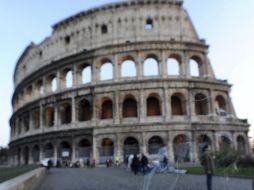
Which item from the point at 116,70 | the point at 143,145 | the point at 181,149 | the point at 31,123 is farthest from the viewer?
the point at 31,123

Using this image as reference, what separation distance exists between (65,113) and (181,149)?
39.6 feet

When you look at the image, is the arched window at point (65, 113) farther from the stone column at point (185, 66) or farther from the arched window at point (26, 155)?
the stone column at point (185, 66)

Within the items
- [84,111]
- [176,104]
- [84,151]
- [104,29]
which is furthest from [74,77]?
[176,104]

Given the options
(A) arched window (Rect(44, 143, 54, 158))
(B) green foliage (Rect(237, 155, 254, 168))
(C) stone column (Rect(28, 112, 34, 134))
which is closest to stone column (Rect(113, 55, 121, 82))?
(A) arched window (Rect(44, 143, 54, 158))

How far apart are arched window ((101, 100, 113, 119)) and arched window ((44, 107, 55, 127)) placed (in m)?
5.97

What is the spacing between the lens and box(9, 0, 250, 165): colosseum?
2698cm

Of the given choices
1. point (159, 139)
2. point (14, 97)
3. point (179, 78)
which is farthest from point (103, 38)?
point (14, 97)

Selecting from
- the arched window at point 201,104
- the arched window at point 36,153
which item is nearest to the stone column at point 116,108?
the arched window at point 201,104

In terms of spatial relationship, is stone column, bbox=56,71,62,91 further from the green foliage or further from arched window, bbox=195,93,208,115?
the green foliage

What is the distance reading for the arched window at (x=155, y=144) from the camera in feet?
88.7

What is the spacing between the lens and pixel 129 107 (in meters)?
29.2

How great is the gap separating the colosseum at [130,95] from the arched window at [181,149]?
3.4 inches

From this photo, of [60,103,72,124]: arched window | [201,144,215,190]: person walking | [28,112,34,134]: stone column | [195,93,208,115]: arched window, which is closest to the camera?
[201,144,215,190]: person walking

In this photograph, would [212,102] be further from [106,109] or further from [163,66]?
[106,109]
